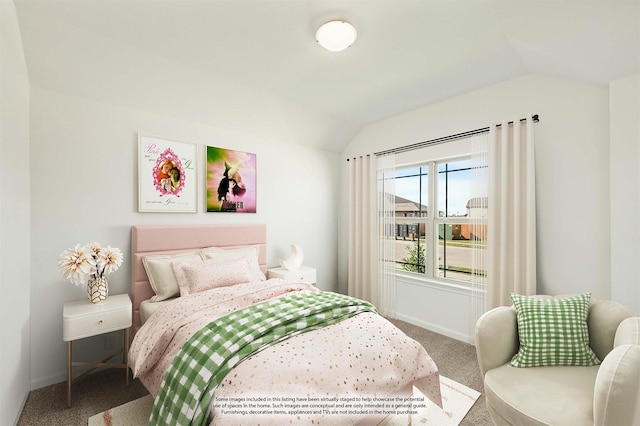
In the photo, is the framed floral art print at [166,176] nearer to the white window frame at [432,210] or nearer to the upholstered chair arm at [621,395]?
the white window frame at [432,210]

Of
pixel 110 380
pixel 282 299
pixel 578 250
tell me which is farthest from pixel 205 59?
pixel 578 250

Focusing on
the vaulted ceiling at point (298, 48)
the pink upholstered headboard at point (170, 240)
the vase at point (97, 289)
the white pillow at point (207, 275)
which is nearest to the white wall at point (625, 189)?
the vaulted ceiling at point (298, 48)

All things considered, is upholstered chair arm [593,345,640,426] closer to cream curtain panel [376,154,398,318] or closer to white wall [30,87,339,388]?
cream curtain panel [376,154,398,318]

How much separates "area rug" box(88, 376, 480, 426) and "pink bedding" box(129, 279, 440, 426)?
22 centimetres

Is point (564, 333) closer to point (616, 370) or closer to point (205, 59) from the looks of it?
point (616, 370)

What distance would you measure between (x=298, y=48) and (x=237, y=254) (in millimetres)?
1990

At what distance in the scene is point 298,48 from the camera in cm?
227

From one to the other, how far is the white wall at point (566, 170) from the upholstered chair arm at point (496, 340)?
1.00m

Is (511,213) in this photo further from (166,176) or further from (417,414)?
(166,176)

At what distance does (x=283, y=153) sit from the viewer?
384 centimetres

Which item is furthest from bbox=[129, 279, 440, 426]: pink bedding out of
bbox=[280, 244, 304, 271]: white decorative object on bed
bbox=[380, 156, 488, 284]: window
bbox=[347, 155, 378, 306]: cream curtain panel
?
bbox=[347, 155, 378, 306]: cream curtain panel

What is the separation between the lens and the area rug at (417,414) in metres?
1.86

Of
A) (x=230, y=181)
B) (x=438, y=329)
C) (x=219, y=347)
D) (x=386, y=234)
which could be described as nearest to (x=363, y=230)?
(x=386, y=234)

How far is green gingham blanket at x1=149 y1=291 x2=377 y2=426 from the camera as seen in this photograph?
4.31ft
